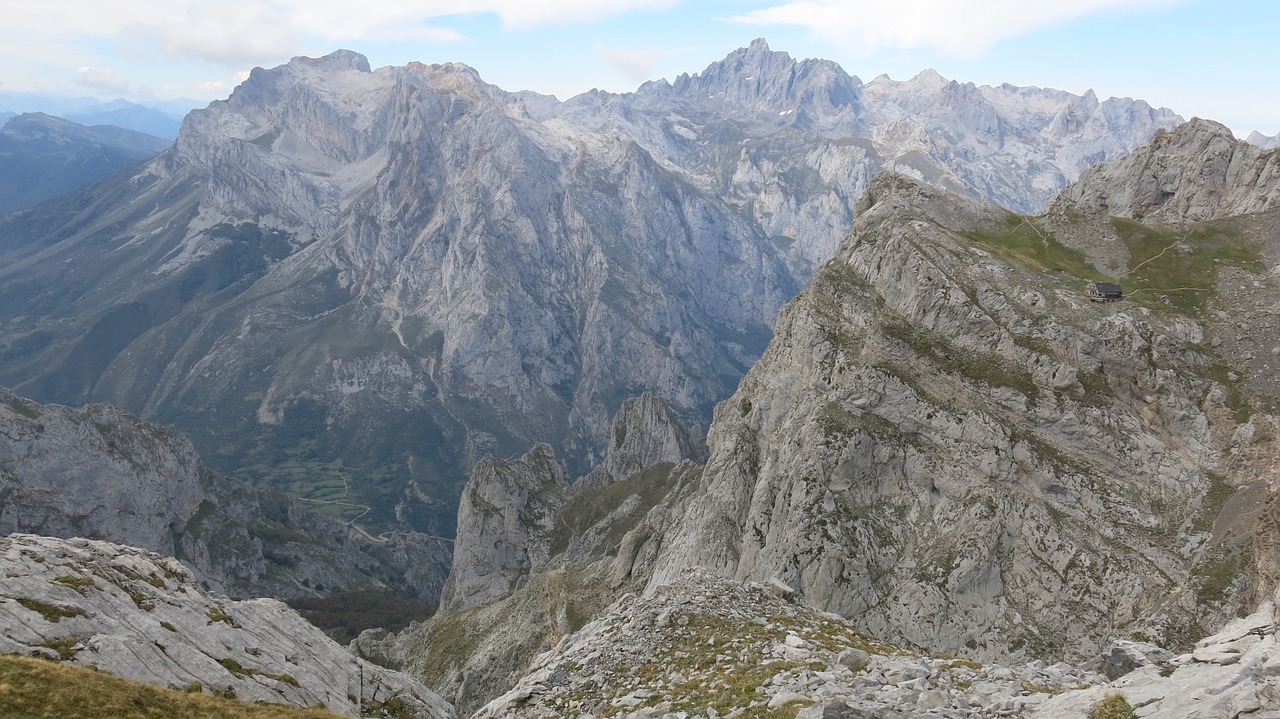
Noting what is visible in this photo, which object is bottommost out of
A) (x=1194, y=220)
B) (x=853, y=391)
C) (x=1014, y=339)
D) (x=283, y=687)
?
(x=283, y=687)

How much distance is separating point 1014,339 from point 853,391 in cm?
1672

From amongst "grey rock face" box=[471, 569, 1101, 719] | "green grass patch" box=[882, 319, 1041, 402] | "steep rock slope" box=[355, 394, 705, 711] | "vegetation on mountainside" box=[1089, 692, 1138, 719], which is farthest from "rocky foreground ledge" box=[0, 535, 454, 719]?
"green grass patch" box=[882, 319, 1041, 402]

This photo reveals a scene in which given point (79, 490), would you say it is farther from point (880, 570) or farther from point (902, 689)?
point (902, 689)

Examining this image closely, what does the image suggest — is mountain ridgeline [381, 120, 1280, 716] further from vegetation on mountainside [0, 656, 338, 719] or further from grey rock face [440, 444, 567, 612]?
grey rock face [440, 444, 567, 612]

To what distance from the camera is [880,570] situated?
64500 mm

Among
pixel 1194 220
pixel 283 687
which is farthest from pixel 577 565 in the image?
pixel 1194 220

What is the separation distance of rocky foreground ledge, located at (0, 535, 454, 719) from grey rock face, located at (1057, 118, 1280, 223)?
98736 millimetres

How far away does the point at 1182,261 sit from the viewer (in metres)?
75.6

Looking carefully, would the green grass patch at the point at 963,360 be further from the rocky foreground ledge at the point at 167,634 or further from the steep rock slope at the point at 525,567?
the rocky foreground ledge at the point at 167,634

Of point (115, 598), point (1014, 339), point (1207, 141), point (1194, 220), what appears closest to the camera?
point (115, 598)

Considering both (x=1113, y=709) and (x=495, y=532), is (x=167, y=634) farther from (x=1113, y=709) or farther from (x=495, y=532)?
(x=495, y=532)

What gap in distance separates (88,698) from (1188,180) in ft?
394

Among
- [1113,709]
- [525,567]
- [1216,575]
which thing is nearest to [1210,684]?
[1113,709]

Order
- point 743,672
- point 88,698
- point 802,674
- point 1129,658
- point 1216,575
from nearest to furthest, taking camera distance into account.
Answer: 1. point 88,698
2. point 1129,658
3. point 802,674
4. point 743,672
5. point 1216,575
